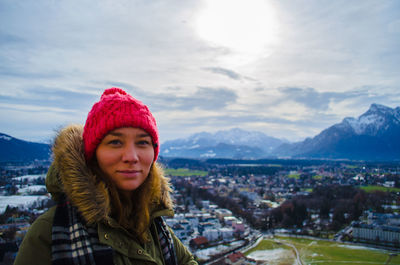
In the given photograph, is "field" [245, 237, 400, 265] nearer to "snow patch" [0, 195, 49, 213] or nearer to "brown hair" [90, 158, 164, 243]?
"brown hair" [90, 158, 164, 243]

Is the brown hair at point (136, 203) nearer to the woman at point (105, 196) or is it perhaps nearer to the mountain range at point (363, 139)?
the woman at point (105, 196)

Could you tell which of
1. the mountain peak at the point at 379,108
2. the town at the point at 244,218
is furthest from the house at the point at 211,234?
the mountain peak at the point at 379,108

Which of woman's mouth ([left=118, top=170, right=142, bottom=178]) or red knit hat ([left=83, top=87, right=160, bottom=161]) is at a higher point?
red knit hat ([left=83, top=87, right=160, bottom=161])

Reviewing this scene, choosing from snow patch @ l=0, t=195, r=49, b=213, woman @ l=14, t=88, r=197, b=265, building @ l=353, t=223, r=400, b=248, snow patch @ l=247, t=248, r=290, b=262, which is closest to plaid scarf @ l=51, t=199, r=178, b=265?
woman @ l=14, t=88, r=197, b=265

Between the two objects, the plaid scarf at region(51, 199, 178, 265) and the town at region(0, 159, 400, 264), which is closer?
the plaid scarf at region(51, 199, 178, 265)

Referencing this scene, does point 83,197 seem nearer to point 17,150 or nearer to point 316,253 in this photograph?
point 316,253

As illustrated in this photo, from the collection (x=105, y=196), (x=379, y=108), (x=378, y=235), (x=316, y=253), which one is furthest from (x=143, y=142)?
(x=379, y=108)

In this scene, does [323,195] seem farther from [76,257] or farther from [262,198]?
[76,257]
